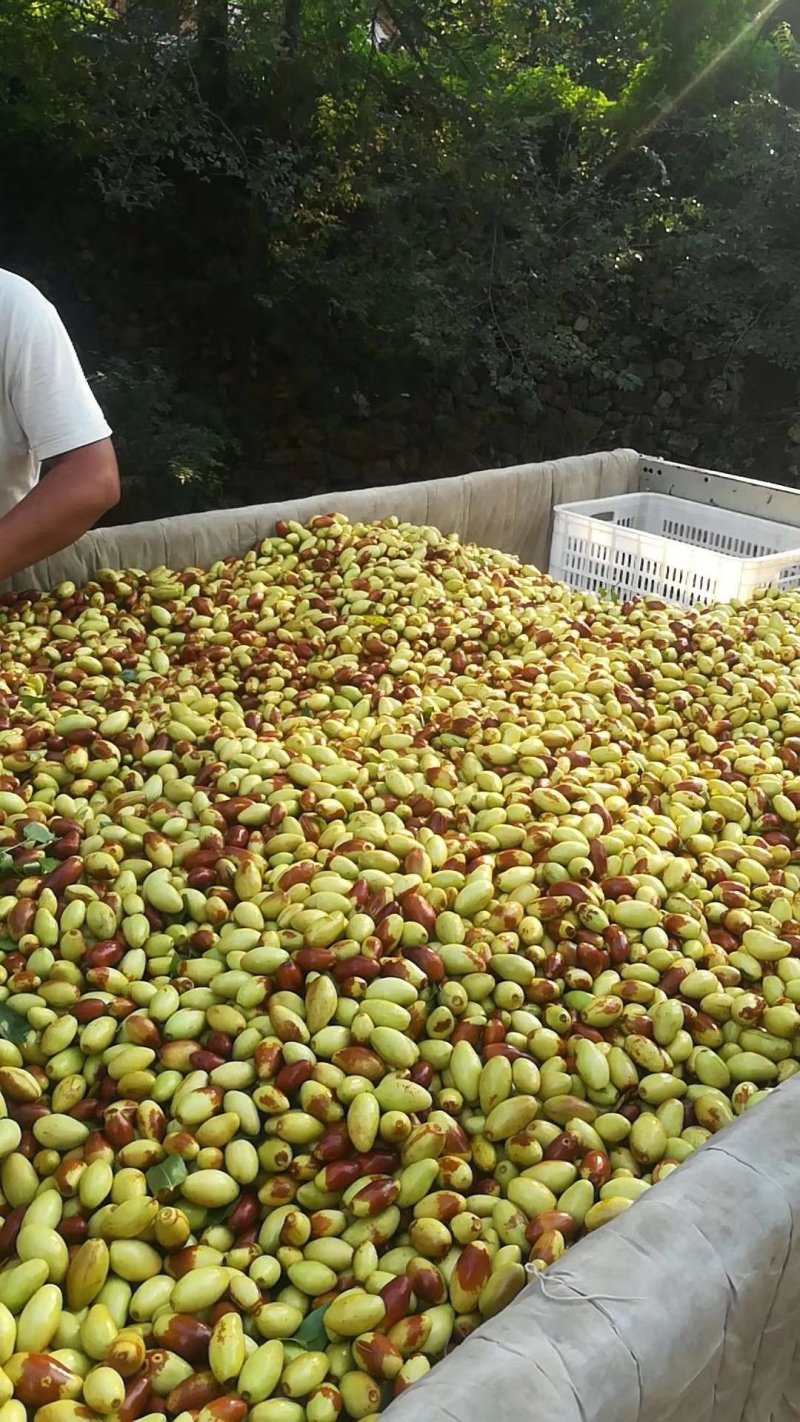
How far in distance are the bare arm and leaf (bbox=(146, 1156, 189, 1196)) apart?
Answer: 139cm

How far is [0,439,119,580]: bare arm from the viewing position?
7.46 ft

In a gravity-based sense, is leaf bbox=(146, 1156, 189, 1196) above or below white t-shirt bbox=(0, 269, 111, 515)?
below

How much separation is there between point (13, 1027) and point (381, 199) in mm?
4774

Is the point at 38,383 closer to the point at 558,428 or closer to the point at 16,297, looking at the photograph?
the point at 16,297

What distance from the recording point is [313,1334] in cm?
117

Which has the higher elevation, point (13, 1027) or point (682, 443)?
point (682, 443)

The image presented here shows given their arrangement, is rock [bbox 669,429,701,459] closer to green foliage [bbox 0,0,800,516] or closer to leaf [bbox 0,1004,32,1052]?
green foliage [bbox 0,0,800,516]

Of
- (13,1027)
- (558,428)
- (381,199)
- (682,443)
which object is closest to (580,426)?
(558,428)

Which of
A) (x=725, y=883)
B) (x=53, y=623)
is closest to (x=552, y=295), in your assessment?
(x=53, y=623)

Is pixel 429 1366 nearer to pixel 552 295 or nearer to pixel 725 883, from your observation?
pixel 725 883

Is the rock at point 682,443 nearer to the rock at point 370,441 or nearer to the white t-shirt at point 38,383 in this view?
the rock at point 370,441

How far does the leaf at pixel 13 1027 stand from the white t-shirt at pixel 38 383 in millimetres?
1242

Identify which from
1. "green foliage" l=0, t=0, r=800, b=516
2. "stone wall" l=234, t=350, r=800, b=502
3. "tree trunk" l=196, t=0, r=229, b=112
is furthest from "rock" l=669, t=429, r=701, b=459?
"tree trunk" l=196, t=0, r=229, b=112

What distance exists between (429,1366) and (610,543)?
279cm
